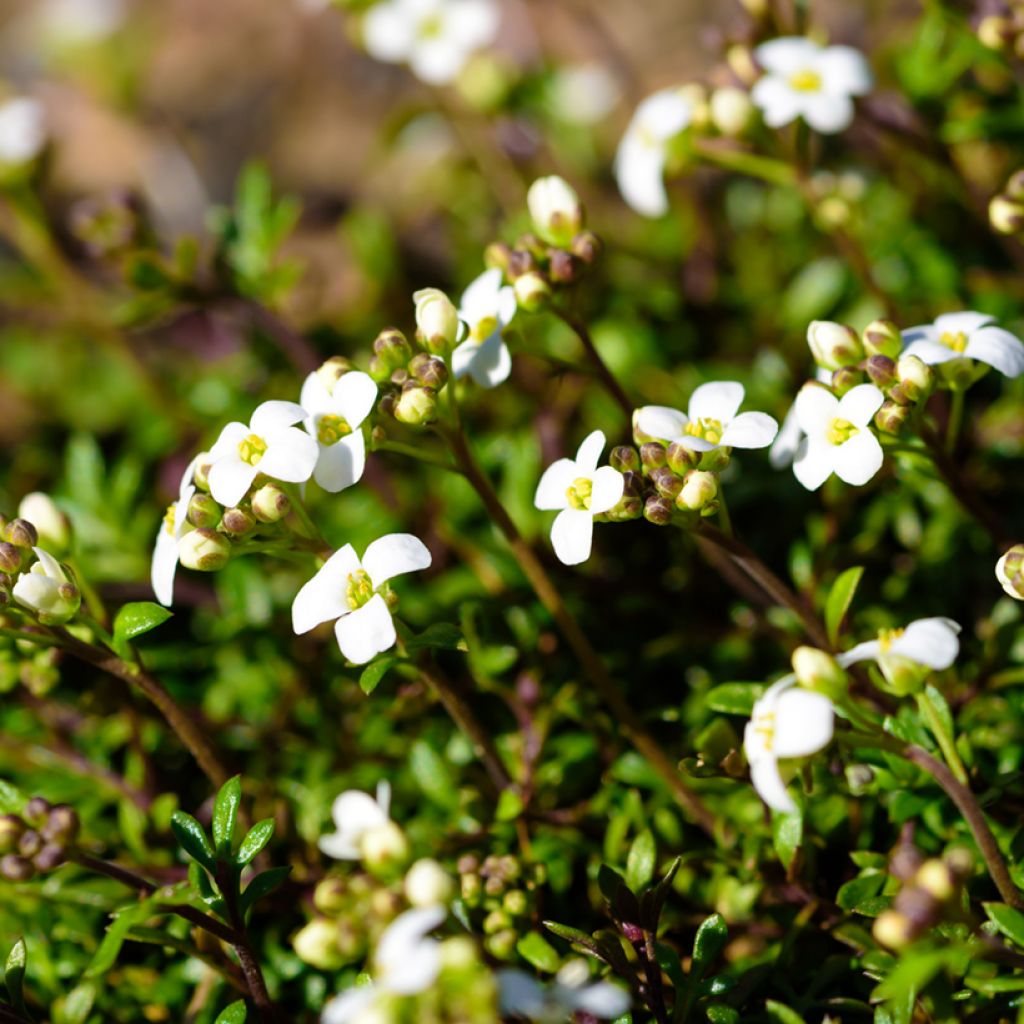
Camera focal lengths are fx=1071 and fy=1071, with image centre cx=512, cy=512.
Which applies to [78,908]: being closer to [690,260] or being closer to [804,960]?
[804,960]

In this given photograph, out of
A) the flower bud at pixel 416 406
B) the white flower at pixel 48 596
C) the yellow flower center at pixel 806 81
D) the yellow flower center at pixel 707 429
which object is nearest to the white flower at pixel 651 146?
the yellow flower center at pixel 806 81

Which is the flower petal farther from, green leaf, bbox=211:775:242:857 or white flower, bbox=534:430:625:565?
green leaf, bbox=211:775:242:857

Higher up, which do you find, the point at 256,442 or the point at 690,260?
the point at 256,442

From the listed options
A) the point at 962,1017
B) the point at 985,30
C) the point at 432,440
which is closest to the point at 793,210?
the point at 985,30

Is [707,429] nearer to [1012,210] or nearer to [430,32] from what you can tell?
[1012,210]

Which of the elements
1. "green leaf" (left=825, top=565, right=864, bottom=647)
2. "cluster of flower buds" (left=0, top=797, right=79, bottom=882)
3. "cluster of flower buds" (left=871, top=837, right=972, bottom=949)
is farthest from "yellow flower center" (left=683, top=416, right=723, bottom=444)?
"cluster of flower buds" (left=0, top=797, right=79, bottom=882)

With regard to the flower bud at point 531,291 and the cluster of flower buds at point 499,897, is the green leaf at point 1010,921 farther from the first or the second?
the flower bud at point 531,291
